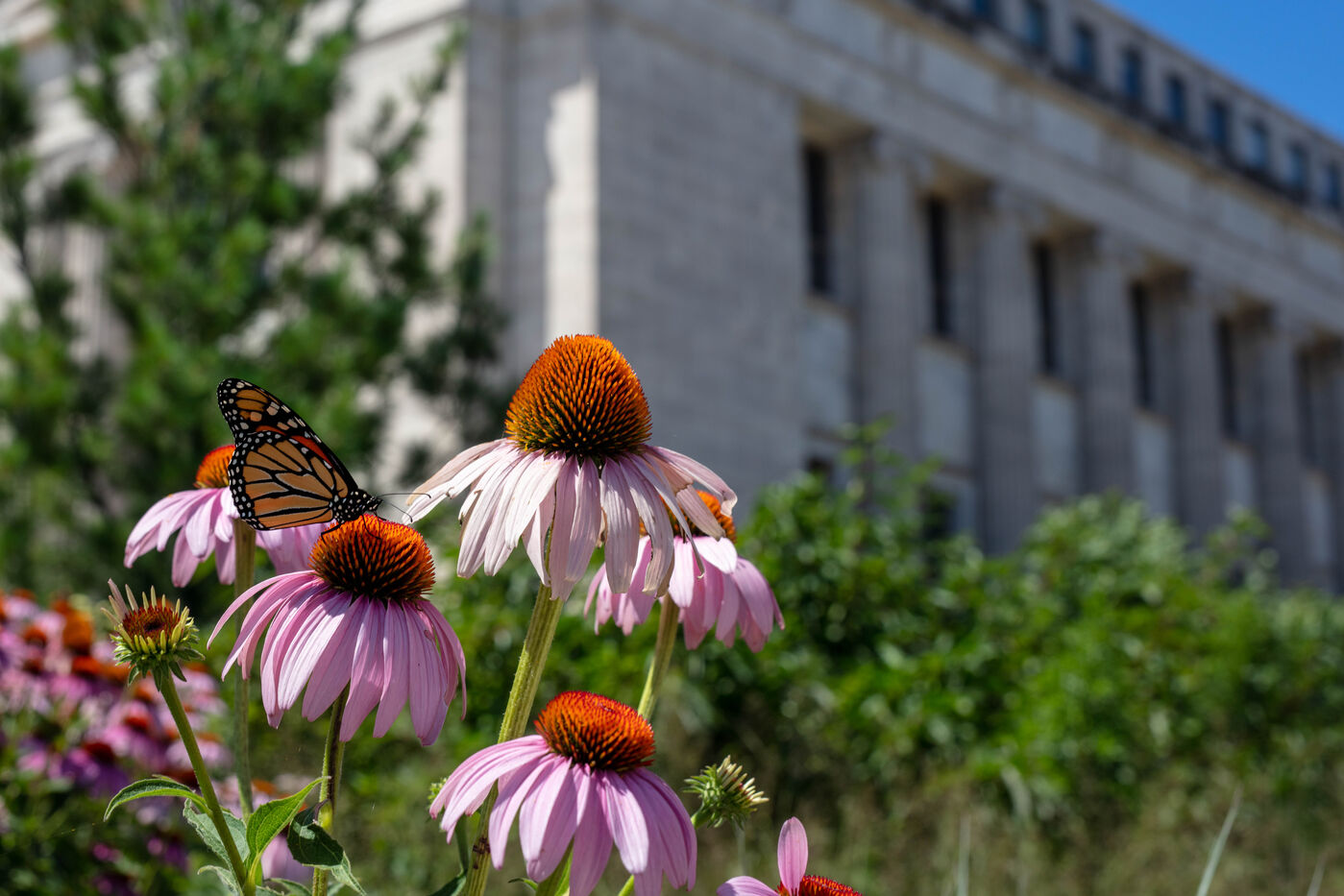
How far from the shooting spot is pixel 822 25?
24016 mm

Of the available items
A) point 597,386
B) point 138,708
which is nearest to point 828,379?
point 138,708

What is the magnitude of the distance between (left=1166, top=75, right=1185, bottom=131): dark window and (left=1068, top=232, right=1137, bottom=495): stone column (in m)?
6.38

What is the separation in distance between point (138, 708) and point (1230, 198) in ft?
112

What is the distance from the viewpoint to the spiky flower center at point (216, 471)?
219 centimetres

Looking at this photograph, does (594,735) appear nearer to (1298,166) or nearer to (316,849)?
(316,849)

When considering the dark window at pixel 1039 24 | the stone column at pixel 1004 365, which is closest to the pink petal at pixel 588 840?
the stone column at pixel 1004 365

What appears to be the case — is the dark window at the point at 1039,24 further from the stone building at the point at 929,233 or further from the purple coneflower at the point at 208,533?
the purple coneflower at the point at 208,533

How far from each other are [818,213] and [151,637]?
24790mm

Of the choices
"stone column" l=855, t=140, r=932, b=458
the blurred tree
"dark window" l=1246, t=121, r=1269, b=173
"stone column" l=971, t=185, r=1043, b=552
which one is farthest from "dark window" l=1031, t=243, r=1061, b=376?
the blurred tree

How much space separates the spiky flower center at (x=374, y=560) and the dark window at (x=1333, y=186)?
4251 cm

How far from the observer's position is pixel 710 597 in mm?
2043

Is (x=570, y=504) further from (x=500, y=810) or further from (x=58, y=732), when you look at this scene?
(x=58, y=732)

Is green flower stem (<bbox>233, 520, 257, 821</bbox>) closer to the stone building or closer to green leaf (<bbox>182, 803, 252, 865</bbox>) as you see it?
green leaf (<bbox>182, 803, 252, 865</bbox>)

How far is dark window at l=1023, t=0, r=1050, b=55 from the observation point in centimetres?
2980
